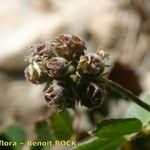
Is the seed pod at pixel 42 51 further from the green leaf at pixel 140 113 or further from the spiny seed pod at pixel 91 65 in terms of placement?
the green leaf at pixel 140 113

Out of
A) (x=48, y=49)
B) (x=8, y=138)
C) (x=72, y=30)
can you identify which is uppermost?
(x=72, y=30)

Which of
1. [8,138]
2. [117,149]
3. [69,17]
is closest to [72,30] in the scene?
[69,17]

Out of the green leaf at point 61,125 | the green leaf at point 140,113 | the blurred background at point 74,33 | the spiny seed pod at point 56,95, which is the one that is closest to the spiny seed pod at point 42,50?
the spiny seed pod at point 56,95

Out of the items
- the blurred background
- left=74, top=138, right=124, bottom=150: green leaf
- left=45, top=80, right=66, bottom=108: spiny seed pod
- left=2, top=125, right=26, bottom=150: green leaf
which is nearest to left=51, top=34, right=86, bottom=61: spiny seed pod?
left=45, top=80, right=66, bottom=108: spiny seed pod

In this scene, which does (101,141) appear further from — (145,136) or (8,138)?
(8,138)

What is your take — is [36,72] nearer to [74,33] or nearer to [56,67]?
[56,67]
